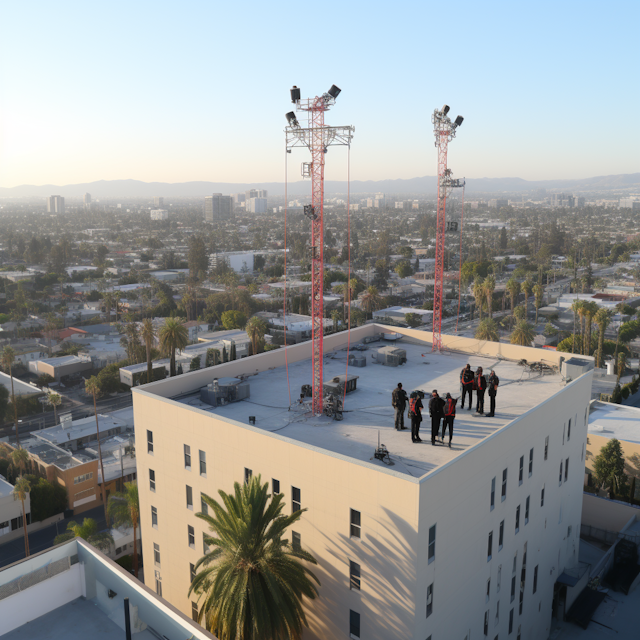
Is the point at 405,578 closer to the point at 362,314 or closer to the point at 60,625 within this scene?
the point at 60,625

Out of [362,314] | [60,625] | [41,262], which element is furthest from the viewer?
[41,262]

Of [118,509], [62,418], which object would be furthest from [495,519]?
[62,418]

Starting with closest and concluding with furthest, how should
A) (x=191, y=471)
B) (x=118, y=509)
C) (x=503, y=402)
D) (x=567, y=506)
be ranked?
(x=191, y=471), (x=503, y=402), (x=567, y=506), (x=118, y=509)

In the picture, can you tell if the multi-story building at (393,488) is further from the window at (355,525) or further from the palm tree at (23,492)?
the palm tree at (23,492)

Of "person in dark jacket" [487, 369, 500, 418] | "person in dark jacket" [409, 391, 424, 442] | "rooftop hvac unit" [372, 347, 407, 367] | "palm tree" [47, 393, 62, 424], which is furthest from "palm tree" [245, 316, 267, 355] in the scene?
"person in dark jacket" [409, 391, 424, 442]

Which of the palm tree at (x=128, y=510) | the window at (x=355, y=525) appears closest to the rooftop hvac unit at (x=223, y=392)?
the window at (x=355, y=525)

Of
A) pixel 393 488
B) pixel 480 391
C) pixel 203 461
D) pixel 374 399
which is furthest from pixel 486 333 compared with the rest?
pixel 393 488

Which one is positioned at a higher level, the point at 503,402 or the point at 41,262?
the point at 503,402
